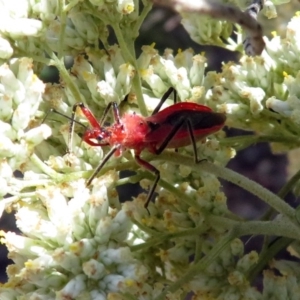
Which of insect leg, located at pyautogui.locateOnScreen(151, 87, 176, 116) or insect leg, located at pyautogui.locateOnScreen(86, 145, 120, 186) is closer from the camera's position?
insect leg, located at pyautogui.locateOnScreen(86, 145, 120, 186)

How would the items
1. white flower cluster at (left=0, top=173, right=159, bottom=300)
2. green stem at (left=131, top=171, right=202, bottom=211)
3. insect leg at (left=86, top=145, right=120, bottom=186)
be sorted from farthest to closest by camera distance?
1. green stem at (left=131, top=171, right=202, bottom=211)
2. insect leg at (left=86, top=145, right=120, bottom=186)
3. white flower cluster at (left=0, top=173, right=159, bottom=300)

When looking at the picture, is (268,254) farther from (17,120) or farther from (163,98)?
(17,120)

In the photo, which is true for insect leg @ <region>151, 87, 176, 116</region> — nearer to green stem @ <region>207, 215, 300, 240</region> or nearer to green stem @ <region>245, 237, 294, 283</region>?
green stem @ <region>207, 215, 300, 240</region>

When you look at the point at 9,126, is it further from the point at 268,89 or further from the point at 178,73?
the point at 268,89

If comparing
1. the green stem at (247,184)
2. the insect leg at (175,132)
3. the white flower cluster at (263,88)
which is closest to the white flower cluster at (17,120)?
the insect leg at (175,132)

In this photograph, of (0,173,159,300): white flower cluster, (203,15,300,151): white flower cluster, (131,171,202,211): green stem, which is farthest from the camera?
(203,15,300,151): white flower cluster

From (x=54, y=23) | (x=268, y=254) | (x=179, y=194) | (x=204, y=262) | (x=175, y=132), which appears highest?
(x=54, y=23)

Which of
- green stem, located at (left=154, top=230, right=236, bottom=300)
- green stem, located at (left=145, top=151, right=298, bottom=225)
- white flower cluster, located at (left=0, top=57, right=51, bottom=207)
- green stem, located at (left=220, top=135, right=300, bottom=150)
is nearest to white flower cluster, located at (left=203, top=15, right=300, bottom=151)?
green stem, located at (left=220, top=135, right=300, bottom=150)

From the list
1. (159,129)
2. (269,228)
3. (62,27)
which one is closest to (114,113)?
(159,129)

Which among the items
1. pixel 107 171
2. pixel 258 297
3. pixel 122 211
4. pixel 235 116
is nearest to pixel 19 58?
pixel 107 171
